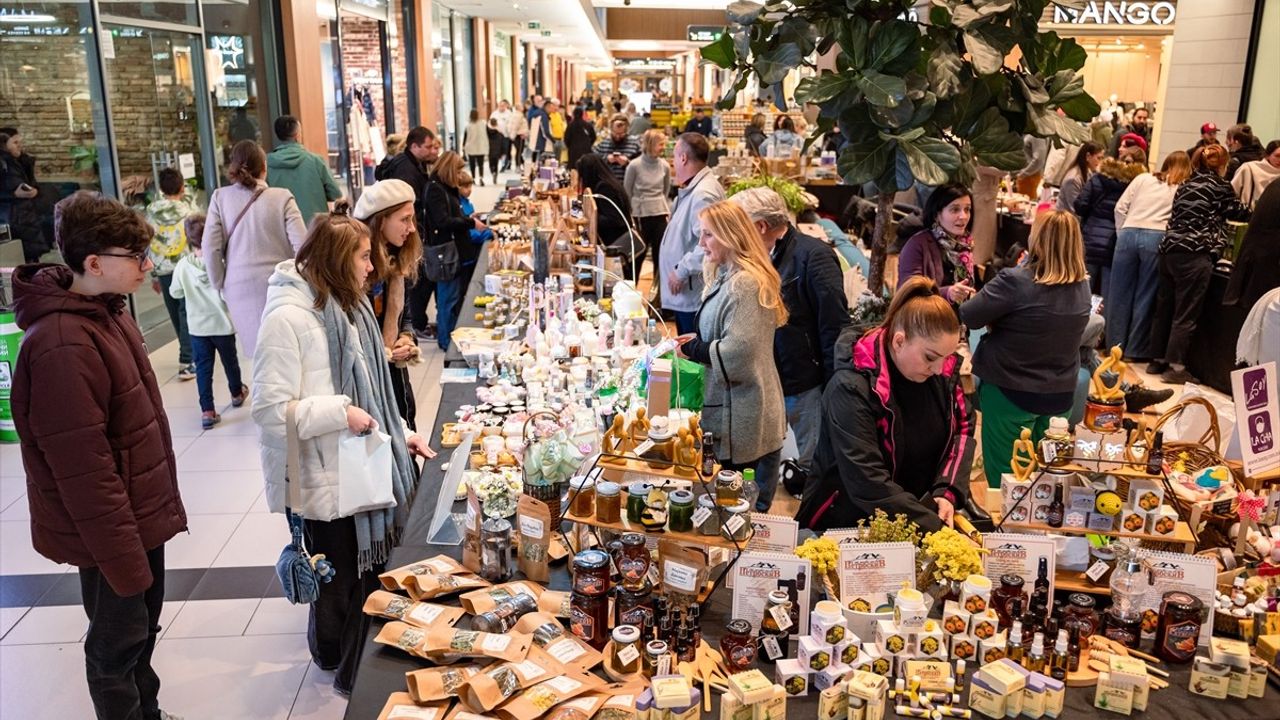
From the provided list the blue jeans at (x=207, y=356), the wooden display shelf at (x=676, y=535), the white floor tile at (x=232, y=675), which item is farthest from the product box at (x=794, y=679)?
the blue jeans at (x=207, y=356)

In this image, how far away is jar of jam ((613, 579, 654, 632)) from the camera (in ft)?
7.33

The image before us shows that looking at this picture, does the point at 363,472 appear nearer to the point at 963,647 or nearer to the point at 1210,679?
the point at 963,647

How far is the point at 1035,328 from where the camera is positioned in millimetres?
4008

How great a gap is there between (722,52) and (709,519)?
1723 millimetres

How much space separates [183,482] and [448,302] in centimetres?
274

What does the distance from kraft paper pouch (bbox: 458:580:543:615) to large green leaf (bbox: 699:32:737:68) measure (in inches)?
71.2

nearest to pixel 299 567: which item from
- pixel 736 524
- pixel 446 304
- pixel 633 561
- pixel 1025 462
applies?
pixel 633 561

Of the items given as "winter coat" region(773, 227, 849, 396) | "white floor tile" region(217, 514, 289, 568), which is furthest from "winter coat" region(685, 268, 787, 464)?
"white floor tile" region(217, 514, 289, 568)

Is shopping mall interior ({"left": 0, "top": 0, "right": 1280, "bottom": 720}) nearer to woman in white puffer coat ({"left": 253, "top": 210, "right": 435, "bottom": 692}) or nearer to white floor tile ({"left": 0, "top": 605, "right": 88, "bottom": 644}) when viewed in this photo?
white floor tile ({"left": 0, "top": 605, "right": 88, "bottom": 644})

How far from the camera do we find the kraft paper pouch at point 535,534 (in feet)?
8.46

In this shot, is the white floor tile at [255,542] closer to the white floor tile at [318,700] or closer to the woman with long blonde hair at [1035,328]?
the white floor tile at [318,700]

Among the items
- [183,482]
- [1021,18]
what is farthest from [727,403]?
[183,482]

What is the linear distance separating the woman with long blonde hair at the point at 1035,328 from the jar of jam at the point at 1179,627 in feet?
6.12

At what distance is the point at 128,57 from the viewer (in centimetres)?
735
